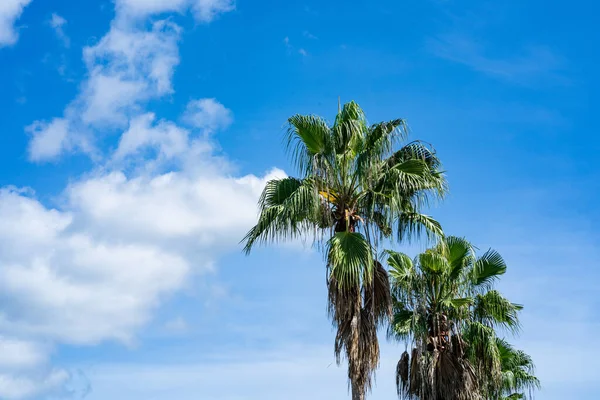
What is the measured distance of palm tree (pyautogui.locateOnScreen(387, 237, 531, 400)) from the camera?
20.1 metres

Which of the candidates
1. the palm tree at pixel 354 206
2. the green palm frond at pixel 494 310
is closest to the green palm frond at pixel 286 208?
the palm tree at pixel 354 206

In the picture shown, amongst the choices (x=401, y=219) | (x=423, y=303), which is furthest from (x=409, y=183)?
(x=423, y=303)

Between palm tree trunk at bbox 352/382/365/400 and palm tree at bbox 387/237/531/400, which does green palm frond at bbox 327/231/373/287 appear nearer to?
palm tree trunk at bbox 352/382/365/400

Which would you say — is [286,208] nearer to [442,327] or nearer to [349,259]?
[349,259]

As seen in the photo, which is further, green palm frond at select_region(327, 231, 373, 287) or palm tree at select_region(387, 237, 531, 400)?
palm tree at select_region(387, 237, 531, 400)

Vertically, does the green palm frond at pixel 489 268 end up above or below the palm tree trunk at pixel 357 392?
above

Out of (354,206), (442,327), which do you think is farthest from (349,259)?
(442,327)

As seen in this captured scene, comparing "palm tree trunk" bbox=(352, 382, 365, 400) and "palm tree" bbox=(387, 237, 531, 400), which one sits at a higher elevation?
"palm tree" bbox=(387, 237, 531, 400)

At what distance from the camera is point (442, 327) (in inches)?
827

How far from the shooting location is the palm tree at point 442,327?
2006cm

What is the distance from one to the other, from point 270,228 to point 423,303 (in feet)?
20.3

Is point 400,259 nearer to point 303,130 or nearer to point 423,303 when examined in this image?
point 423,303

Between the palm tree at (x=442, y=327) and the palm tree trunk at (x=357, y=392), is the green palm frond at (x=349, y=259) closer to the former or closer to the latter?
the palm tree trunk at (x=357, y=392)

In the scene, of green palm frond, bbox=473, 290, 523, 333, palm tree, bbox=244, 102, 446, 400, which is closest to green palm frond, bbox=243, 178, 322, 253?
palm tree, bbox=244, 102, 446, 400
